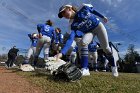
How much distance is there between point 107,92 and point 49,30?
6177mm

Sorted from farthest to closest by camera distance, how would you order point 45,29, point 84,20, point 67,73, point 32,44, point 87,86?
point 32,44 < point 45,29 < point 84,20 < point 67,73 < point 87,86

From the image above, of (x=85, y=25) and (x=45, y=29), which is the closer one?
(x=85, y=25)

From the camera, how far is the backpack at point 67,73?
6.23 m

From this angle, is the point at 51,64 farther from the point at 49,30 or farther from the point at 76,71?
the point at 49,30

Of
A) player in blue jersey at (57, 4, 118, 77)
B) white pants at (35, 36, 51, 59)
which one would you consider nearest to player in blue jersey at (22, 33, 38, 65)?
white pants at (35, 36, 51, 59)

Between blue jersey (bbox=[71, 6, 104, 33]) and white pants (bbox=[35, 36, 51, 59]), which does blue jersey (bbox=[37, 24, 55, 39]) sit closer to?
white pants (bbox=[35, 36, 51, 59])

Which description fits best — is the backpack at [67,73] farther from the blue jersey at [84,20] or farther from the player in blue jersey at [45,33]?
the player in blue jersey at [45,33]

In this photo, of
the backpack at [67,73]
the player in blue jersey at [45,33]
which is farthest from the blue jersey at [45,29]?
the backpack at [67,73]

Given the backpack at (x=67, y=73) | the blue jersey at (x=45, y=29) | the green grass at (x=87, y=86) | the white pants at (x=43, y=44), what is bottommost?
the green grass at (x=87, y=86)

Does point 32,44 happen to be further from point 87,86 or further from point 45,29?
point 87,86

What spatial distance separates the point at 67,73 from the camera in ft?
20.3

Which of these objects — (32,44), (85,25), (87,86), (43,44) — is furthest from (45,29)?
(87,86)

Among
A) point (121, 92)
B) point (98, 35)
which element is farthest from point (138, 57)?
point (121, 92)

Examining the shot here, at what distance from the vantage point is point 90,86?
5.99 m
